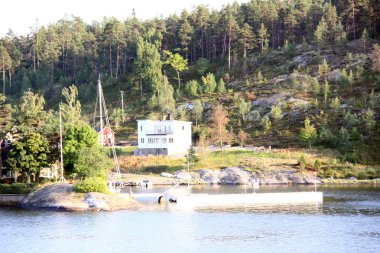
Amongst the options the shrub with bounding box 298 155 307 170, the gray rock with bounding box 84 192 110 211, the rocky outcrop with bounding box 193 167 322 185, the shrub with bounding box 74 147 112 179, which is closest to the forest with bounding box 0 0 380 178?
the shrub with bounding box 74 147 112 179

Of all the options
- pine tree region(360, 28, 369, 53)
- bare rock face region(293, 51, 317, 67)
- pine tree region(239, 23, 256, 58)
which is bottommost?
bare rock face region(293, 51, 317, 67)

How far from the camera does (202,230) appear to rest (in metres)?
56.4

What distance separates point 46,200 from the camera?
70625 mm

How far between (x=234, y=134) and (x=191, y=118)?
1455 centimetres

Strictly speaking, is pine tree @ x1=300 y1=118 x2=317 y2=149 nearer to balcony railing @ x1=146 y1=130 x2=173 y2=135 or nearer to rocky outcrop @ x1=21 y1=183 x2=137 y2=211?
balcony railing @ x1=146 y1=130 x2=173 y2=135

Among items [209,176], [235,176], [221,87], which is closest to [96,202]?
[209,176]

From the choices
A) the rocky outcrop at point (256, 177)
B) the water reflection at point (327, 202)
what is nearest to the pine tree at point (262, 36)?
the rocky outcrop at point (256, 177)

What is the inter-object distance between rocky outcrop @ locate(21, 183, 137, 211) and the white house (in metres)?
41.4

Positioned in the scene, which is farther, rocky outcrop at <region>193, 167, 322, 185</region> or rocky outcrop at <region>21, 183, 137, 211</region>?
rocky outcrop at <region>193, 167, 322, 185</region>

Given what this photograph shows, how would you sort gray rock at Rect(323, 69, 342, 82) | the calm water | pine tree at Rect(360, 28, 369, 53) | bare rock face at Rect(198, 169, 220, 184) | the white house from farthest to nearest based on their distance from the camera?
pine tree at Rect(360, 28, 369, 53) → gray rock at Rect(323, 69, 342, 82) → the white house → bare rock face at Rect(198, 169, 220, 184) → the calm water

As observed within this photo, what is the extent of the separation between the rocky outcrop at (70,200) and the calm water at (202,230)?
6.98ft

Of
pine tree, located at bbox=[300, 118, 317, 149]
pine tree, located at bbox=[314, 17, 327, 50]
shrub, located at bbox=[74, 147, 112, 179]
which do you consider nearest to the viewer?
shrub, located at bbox=[74, 147, 112, 179]

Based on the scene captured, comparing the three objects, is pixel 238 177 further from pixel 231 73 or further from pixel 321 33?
pixel 321 33

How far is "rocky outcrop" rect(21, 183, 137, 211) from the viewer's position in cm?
6819
